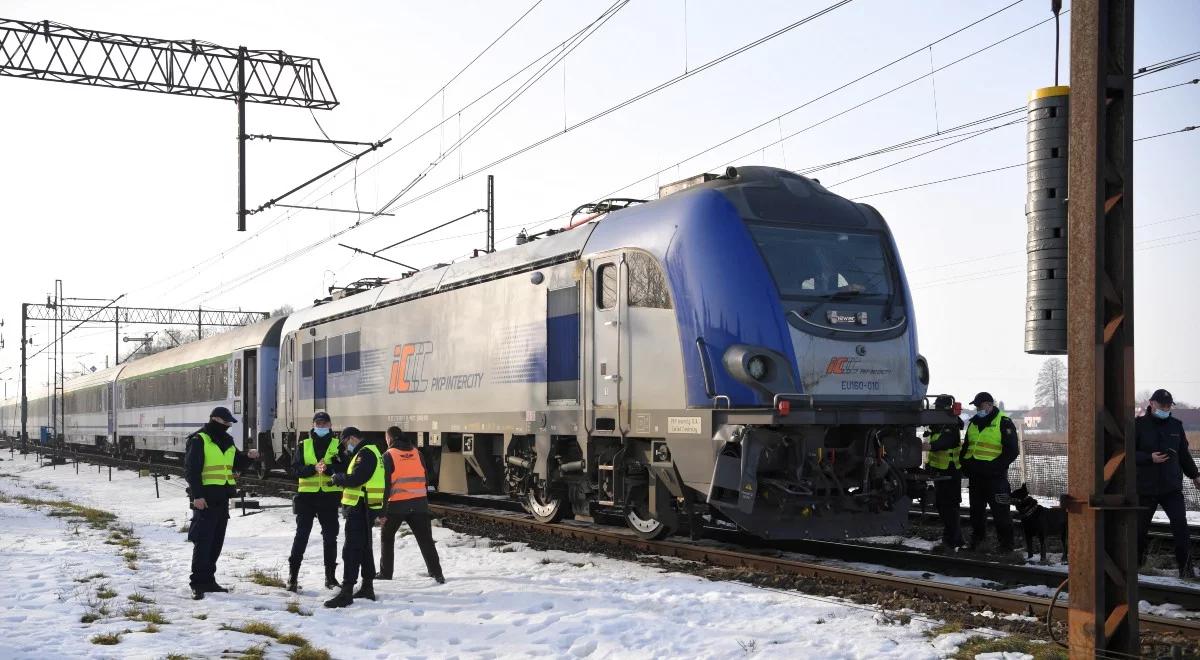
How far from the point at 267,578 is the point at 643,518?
417 centimetres

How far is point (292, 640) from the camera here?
8.23 m

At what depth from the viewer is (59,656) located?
740 centimetres

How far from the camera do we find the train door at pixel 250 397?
82.8 feet

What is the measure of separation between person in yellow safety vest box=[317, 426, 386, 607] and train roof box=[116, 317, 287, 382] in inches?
597

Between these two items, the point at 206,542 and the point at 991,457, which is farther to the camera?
the point at 991,457

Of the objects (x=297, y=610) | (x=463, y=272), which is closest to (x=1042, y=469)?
(x=463, y=272)

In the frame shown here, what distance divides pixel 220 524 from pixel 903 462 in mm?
6790

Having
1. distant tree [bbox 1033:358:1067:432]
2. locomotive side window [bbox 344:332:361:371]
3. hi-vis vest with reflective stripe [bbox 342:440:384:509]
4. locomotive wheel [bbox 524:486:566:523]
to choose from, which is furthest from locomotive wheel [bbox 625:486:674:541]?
distant tree [bbox 1033:358:1067:432]

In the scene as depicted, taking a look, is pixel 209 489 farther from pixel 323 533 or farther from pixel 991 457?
pixel 991 457

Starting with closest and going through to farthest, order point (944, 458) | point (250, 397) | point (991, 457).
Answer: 1. point (991, 457)
2. point (944, 458)
3. point (250, 397)

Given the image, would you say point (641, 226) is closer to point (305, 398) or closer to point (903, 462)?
point (903, 462)

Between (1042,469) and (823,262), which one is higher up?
(823,262)

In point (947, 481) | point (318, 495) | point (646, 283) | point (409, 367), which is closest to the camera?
point (318, 495)

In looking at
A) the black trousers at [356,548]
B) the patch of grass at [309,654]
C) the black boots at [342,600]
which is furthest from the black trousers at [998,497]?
the patch of grass at [309,654]
